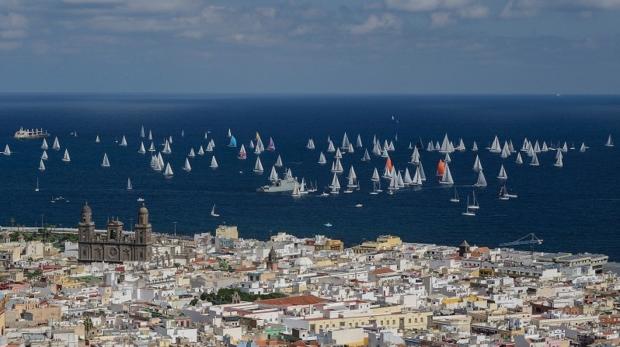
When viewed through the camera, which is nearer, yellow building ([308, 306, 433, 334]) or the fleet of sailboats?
yellow building ([308, 306, 433, 334])

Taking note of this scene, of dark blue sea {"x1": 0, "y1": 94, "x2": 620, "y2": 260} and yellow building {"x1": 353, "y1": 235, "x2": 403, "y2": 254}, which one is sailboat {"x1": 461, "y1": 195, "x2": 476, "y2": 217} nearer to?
dark blue sea {"x1": 0, "y1": 94, "x2": 620, "y2": 260}

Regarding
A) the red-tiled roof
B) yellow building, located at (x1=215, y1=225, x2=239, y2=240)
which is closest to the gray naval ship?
yellow building, located at (x1=215, y1=225, x2=239, y2=240)

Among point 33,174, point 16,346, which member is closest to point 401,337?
point 16,346

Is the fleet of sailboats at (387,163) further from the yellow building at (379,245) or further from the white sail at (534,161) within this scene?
the yellow building at (379,245)

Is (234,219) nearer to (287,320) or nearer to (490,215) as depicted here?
(490,215)

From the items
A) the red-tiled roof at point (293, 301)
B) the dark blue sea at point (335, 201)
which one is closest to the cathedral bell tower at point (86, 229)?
the red-tiled roof at point (293, 301)

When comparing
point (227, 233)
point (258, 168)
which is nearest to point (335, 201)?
point (258, 168)

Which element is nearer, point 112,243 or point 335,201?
point 112,243

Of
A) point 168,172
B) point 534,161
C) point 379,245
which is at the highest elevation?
point 534,161

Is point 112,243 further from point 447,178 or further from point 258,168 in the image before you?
point 258,168
